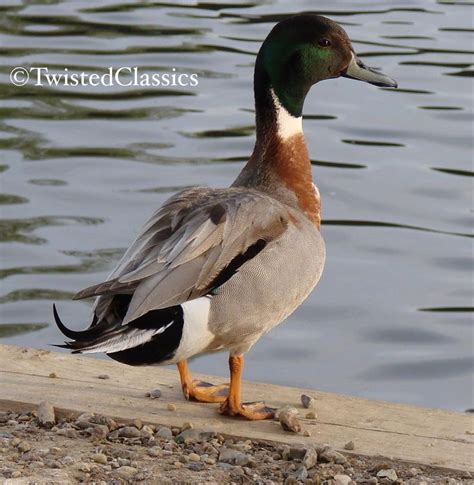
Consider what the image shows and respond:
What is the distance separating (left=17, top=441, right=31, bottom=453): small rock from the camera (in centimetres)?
434

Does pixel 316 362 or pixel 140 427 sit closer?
pixel 140 427

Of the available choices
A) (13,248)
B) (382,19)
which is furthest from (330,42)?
(382,19)

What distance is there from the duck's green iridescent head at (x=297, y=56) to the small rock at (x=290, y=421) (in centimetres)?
126

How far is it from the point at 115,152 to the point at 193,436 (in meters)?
5.64

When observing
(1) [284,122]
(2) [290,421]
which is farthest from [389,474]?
(1) [284,122]

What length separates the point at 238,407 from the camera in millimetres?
4793

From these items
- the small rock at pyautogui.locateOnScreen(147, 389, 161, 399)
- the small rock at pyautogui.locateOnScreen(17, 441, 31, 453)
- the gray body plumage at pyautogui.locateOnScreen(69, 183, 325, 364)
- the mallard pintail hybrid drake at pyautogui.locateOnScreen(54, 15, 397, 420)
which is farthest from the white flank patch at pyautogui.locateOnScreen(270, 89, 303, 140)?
the small rock at pyautogui.locateOnScreen(17, 441, 31, 453)

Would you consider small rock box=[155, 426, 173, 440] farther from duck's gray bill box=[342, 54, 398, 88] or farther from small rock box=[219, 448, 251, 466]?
duck's gray bill box=[342, 54, 398, 88]

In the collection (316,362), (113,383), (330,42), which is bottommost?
(316,362)

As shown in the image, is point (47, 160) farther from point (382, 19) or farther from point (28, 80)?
point (382, 19)

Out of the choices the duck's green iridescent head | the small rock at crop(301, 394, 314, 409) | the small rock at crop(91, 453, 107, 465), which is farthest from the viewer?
the duck's green iridescent head

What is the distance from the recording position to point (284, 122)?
5441 mm

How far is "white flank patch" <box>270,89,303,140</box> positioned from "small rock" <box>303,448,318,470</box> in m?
1.45

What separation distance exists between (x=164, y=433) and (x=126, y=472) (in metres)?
0.43
